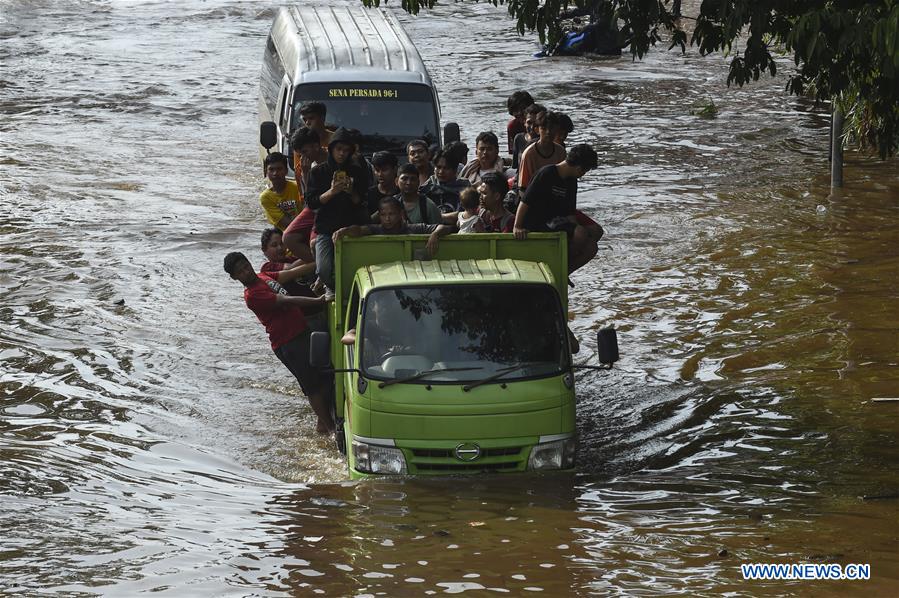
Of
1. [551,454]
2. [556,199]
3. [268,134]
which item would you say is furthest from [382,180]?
[268,134]

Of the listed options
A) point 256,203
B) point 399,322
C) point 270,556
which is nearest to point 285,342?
point 399,322

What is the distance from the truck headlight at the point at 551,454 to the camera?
27.8 ft

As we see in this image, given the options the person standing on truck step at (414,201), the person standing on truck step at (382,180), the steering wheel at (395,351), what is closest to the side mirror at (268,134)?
the person standing on truck step at (382,180)

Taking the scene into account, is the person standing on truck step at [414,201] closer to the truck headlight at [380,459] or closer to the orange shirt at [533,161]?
the orange shirt at [533,161]

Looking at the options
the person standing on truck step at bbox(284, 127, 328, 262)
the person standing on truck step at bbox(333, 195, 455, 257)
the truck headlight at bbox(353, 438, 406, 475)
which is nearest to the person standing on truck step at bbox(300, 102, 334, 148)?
the person standing on truck step at bbox(284, 127, 328, 262)

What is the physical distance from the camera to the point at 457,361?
28.3ft

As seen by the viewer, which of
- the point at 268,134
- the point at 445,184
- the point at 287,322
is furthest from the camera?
the point at 268,134

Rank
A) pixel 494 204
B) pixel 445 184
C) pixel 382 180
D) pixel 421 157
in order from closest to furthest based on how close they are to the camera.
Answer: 1. pixel 494 204
2. pixel 382 180
3. pixel 445 184
4. pixel 421 157

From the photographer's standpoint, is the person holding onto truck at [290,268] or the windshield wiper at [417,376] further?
the person holding onto truck at [290,268]

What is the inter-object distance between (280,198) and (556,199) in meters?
3.65

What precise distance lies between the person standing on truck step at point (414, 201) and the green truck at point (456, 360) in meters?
0.99

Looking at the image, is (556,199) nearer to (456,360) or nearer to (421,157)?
(456,360)

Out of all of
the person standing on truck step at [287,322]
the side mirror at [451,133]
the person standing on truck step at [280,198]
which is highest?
the side mirror at [451,133]

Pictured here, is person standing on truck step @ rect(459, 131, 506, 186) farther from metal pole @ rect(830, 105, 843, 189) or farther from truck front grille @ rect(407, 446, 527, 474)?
metal pole @ rect(830, 105, 843, 189)
